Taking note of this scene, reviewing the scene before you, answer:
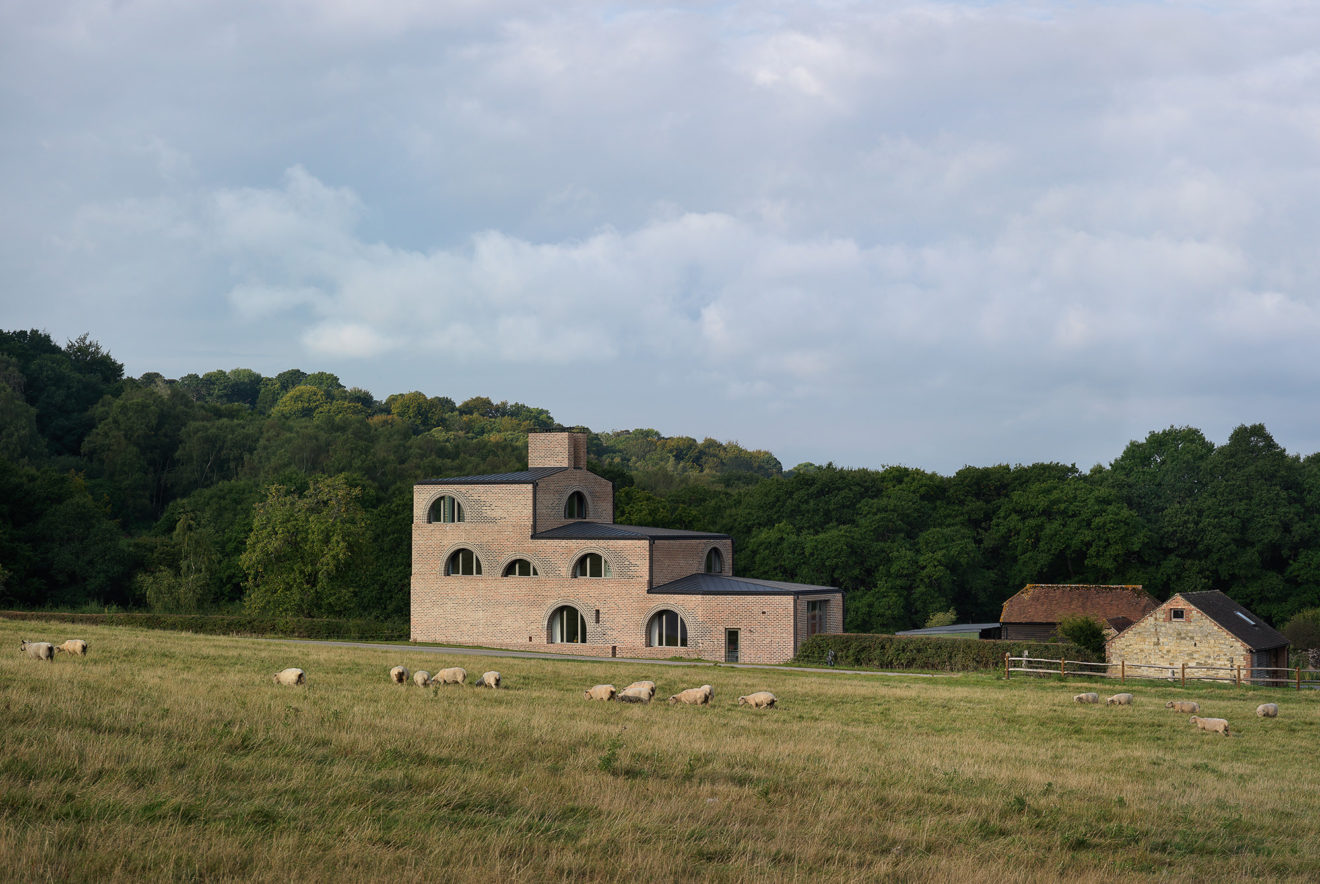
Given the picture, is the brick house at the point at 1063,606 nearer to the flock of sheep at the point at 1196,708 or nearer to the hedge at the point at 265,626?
the flock of sheep at the point at 1196,708

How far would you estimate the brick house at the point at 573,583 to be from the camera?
49.0 m

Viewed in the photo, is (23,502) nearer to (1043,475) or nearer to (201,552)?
(201,552)

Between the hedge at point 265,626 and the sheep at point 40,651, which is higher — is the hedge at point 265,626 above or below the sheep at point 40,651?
below

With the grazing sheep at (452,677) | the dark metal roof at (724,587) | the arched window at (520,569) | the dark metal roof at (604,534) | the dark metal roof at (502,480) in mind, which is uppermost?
the dark metal roof at (502,480)

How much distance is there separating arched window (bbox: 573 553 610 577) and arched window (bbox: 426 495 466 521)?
6700mm

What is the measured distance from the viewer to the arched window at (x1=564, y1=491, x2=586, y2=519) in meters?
56.7

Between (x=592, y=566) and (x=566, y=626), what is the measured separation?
3160mm

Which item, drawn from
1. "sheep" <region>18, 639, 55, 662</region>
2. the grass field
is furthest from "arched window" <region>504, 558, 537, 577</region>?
the grass field

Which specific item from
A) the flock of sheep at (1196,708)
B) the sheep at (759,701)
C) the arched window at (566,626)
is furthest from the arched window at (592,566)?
the sheep at (759,701)

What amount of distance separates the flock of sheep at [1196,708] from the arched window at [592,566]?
81.5ft

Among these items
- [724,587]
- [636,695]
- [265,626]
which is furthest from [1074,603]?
[636,695]

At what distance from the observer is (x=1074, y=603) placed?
6241 centimetres

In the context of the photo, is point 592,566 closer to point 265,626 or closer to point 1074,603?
point 265,626

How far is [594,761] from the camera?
15.1m
